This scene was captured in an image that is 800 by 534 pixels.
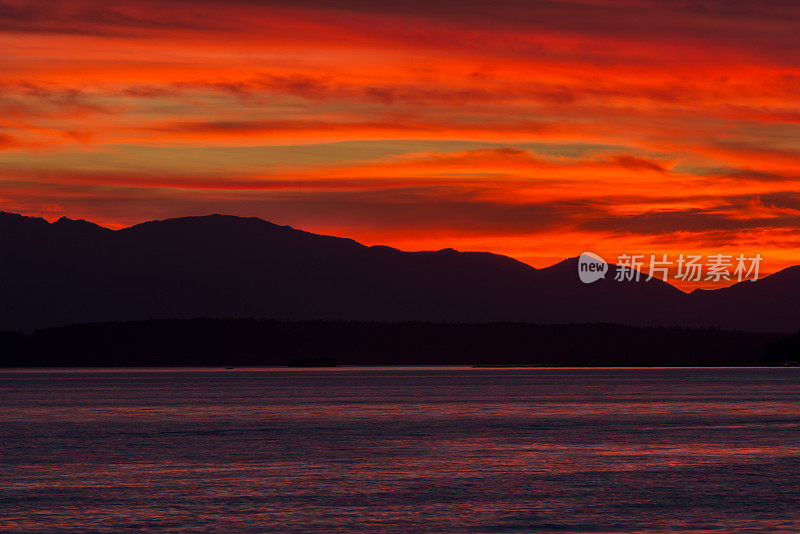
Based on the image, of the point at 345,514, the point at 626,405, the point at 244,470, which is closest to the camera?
the point at 345,514

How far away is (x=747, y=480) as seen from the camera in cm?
5066

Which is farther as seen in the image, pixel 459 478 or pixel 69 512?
pixel 459 478

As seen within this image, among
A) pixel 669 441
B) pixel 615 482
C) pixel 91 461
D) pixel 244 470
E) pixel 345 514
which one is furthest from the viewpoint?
pixel 669 441

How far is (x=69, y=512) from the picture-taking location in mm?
40781

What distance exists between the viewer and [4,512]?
133 feet

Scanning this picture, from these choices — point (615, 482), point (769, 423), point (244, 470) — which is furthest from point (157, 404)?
point (615, 482)

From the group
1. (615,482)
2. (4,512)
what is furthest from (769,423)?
(4,512)

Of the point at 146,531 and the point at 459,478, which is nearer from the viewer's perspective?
the point at 146,531

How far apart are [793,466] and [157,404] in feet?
286

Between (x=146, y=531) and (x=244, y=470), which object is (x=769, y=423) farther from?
(x=146, y=531)

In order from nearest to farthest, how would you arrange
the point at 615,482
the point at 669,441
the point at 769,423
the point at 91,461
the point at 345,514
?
the point at 345,514 → the point at 615,482 → the point at 91,461 → the point at 669,441 → the point at 769,423

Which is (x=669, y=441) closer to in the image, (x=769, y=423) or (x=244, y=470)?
(x=769, y=423)

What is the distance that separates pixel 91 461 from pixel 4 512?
732 inches

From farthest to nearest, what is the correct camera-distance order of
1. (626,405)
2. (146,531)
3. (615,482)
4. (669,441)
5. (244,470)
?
1. (626,405)
2. (669,441)
3. (244,470)
4. (615,482)
5. (146,531)
